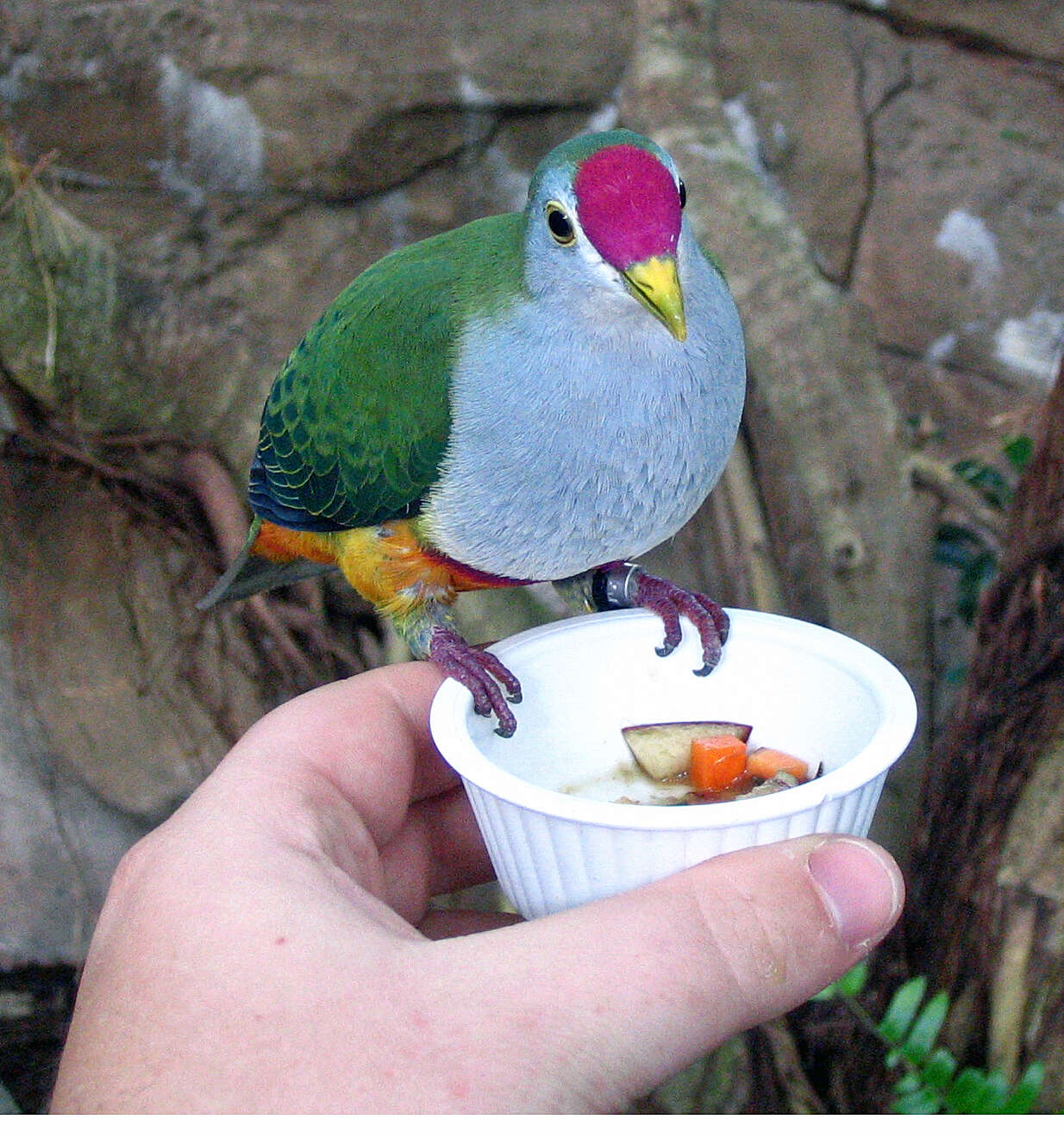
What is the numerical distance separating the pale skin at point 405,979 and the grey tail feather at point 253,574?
3.09 ft

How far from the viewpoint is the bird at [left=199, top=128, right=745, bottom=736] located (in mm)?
1477

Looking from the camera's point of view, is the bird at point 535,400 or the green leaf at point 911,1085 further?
the green leaf at point 911,1085

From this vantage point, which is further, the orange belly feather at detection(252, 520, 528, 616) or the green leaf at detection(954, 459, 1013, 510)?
the green leaf at detection(954, 459, 1013, 510)

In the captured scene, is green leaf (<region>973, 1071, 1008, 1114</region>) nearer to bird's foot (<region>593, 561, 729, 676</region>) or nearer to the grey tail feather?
bird's foot (<region>593, 561, 729, 676</region>)

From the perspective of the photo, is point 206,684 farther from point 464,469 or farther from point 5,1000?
point 464,469

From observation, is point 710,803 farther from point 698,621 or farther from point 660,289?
point 660,289

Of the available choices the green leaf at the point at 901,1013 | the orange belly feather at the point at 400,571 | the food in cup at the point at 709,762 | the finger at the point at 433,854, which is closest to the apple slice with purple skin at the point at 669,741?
the food in cup at the point at 709,762

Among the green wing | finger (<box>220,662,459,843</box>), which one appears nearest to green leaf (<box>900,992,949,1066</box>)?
finger (<box>220,662,459,843</box>)

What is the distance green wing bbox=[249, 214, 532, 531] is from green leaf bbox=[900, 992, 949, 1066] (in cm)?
125

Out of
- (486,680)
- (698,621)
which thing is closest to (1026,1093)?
(698,621)

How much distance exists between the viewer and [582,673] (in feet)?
5.45

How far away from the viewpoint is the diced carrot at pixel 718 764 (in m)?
1.49

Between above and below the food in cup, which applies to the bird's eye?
above

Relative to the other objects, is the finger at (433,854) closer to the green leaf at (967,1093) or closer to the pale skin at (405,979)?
the pale skin at (405,979)
